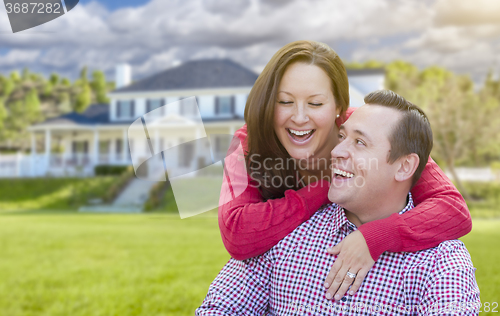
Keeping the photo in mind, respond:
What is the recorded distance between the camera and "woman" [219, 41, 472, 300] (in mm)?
1602

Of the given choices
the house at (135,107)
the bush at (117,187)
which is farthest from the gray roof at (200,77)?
the bush at (117,187)

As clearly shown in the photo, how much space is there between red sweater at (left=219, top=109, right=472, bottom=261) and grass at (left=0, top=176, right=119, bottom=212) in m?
19.1

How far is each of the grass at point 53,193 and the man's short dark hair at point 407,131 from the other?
19509 mm

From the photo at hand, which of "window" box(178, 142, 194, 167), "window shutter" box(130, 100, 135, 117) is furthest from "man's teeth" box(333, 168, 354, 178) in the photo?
"window shutter" box(130, 100, 135, 117)

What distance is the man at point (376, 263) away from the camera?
5.04 feet

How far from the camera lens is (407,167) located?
166 centimetres

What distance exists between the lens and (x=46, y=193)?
2036 cm

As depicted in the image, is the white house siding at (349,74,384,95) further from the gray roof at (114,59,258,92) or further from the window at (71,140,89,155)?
the window at (71,140,89,155)

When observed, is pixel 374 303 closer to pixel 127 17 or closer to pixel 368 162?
pixel 368 162

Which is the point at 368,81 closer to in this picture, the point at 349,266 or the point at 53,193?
the point at 53,193

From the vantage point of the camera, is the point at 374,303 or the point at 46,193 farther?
the point at 46,193

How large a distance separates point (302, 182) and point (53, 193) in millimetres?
20609

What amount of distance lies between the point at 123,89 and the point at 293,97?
22.3m

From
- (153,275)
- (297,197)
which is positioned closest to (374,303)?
(297,197)
